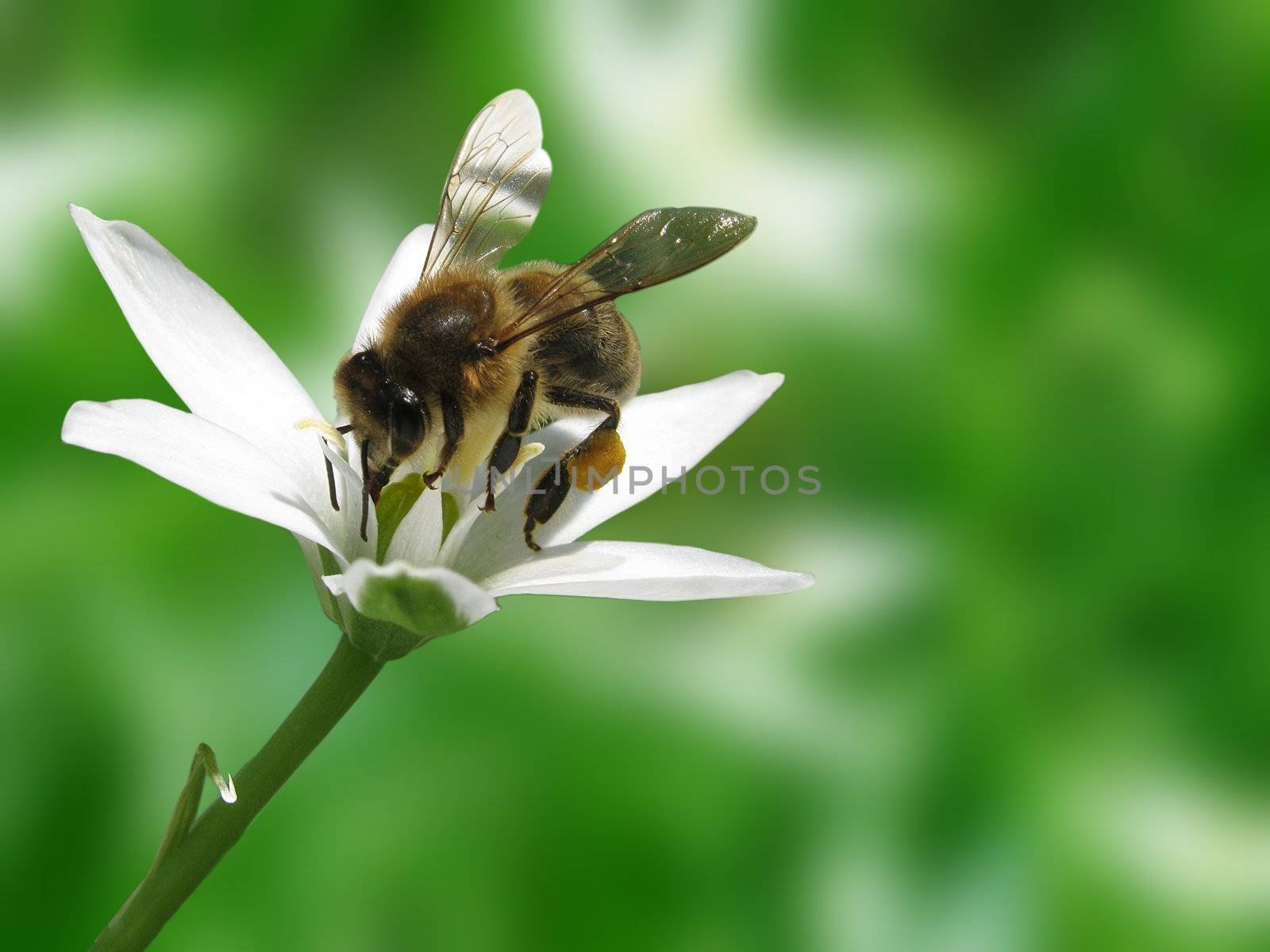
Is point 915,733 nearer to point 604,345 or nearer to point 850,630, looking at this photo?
point 850,630

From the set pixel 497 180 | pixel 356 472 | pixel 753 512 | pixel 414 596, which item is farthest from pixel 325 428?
pixel 753 512

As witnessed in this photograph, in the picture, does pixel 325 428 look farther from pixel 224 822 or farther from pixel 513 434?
pixel 224 822

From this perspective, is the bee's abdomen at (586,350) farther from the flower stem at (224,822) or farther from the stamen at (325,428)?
the flower stem at (224,822)

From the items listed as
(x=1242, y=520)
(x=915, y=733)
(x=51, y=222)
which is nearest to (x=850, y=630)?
(x=915, y=733)

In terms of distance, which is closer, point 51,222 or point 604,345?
point 604,345

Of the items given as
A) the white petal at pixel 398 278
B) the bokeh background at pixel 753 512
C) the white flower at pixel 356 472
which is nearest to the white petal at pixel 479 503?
the white flower at pixel 356 472

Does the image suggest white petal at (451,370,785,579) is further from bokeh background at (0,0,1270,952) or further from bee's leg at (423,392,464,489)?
bokeh background at (0,0,1270,952)

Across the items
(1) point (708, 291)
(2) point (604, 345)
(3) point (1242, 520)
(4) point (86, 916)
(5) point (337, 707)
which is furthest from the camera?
(1) point (708, 291)
